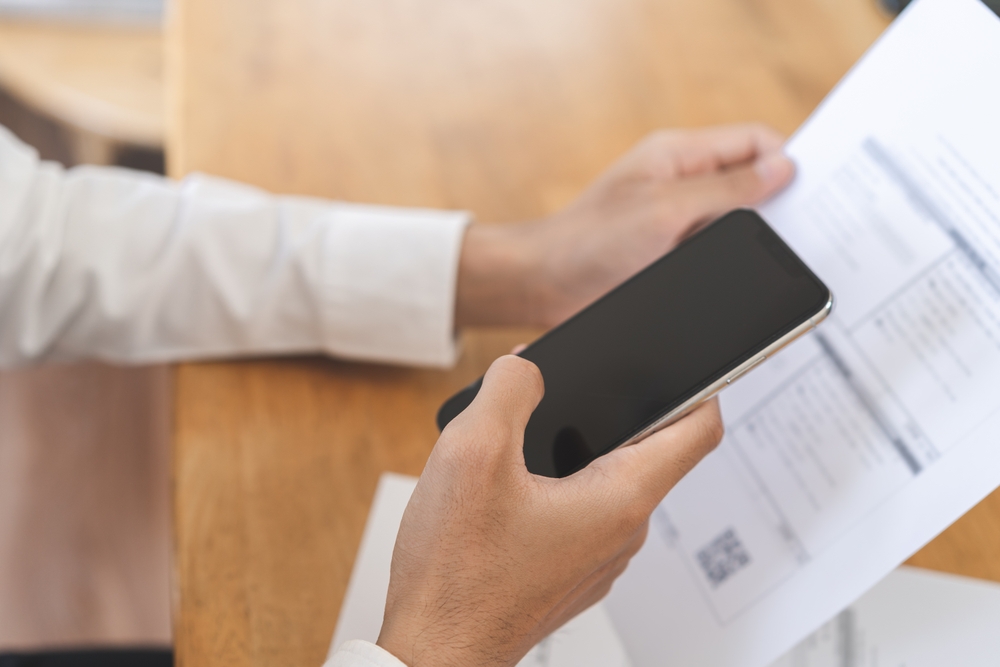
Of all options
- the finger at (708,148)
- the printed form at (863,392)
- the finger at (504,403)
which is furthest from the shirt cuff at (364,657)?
the finger at (708,148)

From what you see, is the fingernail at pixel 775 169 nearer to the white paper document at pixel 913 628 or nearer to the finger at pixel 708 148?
the finger at pixel 708 148

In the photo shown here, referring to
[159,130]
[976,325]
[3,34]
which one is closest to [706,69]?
[976,325]

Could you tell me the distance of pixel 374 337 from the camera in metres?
0.62

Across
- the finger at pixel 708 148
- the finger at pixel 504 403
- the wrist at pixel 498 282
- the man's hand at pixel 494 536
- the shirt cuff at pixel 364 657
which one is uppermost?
the finger at pixel 708 148

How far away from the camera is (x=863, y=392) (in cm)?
47

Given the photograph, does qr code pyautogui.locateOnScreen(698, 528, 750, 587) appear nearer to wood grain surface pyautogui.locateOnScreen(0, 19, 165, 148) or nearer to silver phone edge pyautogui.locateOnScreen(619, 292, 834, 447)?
silver phone edge pyautogui.locateOnScreen(619, 292, 834, 447)

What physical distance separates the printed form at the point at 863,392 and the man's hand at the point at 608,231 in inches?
2.7

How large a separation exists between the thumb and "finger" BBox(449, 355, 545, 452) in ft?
0.86

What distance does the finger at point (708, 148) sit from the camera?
0.60 metres

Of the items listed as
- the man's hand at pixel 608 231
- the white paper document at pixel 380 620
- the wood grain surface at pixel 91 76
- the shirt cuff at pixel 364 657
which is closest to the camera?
the shirt cuff at pixel 364 657

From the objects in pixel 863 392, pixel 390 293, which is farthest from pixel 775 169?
pixel 390 293

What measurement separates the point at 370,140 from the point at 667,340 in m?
0.44

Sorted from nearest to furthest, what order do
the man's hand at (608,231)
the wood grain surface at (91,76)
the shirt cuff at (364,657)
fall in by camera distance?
1. the shirt cuff at (364,657)
2. the man's hand at (608,231)
3. the wood grain surface at (91,76)

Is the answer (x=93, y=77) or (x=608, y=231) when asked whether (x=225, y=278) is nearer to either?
(x=608, y=231)
